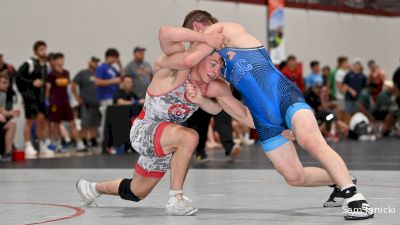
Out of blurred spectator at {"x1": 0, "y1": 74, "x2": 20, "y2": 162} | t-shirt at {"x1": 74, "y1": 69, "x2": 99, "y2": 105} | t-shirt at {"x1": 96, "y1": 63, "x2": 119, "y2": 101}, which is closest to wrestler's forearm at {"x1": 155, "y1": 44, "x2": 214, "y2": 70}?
blurred spectator at {"x1": 0, "y1": 74, "x2": 20, "y2": 162}

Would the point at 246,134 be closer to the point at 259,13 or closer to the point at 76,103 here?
the point at 76,103

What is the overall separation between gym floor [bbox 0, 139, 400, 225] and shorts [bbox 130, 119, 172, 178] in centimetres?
33

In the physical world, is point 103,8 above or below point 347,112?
above

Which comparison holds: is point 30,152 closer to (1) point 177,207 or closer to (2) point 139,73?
(2) point 139,73

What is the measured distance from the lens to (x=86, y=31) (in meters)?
22.1

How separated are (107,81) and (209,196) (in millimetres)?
10150

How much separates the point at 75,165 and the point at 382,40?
21031 mm

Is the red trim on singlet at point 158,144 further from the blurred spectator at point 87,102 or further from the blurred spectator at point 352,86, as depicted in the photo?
the blurred spectator at point 352,86

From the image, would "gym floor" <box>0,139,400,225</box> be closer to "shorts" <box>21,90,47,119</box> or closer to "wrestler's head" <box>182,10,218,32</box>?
"wrestler's head" <box>182,10,218,32</box>

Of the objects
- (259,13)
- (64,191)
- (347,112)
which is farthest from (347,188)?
(259,13)

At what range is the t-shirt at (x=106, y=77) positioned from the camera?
1948cm

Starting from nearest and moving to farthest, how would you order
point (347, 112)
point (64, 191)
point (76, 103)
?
point (64, 191)
point (76, 103)
point (347, 112)

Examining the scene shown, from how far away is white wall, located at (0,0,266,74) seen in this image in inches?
797

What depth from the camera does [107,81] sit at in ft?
63.5
